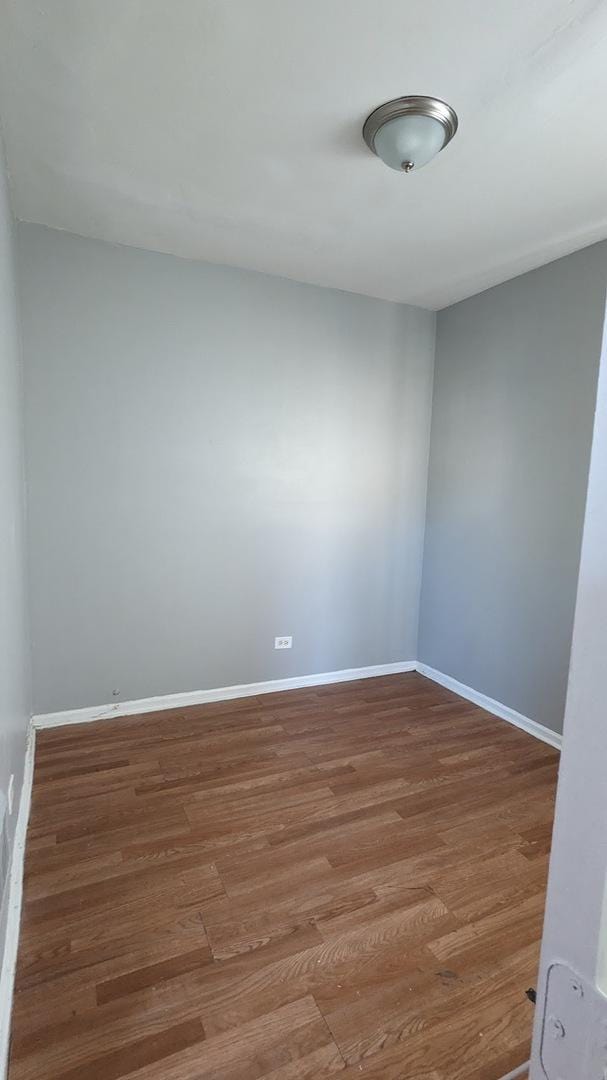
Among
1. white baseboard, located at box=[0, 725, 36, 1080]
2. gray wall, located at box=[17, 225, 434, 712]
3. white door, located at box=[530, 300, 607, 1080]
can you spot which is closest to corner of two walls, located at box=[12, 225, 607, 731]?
gray wall, located at box=[17, 225, 434, 712]

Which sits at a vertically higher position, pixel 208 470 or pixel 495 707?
pixel 208 470

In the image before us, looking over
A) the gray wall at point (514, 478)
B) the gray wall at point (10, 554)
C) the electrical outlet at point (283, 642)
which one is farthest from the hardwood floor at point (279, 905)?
the electrical outlet at point (283, 642)

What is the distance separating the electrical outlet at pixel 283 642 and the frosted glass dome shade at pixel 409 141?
2.52m

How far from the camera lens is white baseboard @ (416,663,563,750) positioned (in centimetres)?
261

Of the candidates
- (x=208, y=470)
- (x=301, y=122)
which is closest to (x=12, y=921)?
(x=208, y=470)

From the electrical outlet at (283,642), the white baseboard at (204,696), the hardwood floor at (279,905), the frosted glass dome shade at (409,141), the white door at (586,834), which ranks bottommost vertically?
the hardwood floor at (279,905)

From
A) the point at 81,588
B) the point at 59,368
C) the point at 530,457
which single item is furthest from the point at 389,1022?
the point at 59,368

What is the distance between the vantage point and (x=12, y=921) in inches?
55.1

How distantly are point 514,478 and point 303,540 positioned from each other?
1.35 meters

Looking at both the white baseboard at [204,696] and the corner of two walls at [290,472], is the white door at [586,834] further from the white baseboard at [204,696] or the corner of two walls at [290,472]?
the white baseboard at [204,696]

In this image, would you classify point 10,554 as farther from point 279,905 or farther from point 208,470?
point 279,905

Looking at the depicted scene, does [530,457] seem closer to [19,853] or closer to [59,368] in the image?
[59,368]

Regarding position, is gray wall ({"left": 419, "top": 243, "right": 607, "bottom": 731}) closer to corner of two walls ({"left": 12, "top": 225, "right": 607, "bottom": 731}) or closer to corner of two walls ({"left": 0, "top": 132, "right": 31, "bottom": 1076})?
corner of two walls ({"left": 12, "top": 225, "right": 607, "bottom": 731})

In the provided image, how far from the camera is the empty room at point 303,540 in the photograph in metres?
1.21
